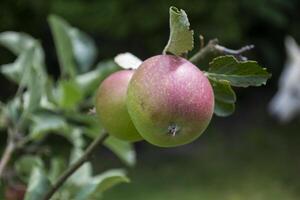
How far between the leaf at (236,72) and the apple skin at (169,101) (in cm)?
4

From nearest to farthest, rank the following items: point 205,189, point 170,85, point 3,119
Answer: point 170,85
point 3,119
point 205,189

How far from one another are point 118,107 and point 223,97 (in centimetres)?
6

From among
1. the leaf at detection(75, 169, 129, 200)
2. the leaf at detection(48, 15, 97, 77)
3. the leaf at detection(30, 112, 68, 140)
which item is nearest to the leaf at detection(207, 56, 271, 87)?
the leaf at detection(75, 169, 129, 200)

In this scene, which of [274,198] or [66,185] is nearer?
[66,185]

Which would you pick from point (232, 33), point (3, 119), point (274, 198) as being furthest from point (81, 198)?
point (232, 33)

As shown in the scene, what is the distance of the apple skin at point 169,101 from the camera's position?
0.32m

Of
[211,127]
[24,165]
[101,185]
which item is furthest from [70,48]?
[211,127]

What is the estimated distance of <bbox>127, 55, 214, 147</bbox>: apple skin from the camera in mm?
320

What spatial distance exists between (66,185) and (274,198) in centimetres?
207

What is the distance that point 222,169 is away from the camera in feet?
9.67

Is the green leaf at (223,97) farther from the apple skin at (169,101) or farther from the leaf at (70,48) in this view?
the leaf at (70,48)

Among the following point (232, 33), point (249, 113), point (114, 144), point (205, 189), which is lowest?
point (249, 113)

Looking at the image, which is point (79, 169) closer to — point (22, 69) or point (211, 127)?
point (22, 69)

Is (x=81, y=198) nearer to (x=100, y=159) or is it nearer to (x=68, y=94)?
(x=68, y=94)
